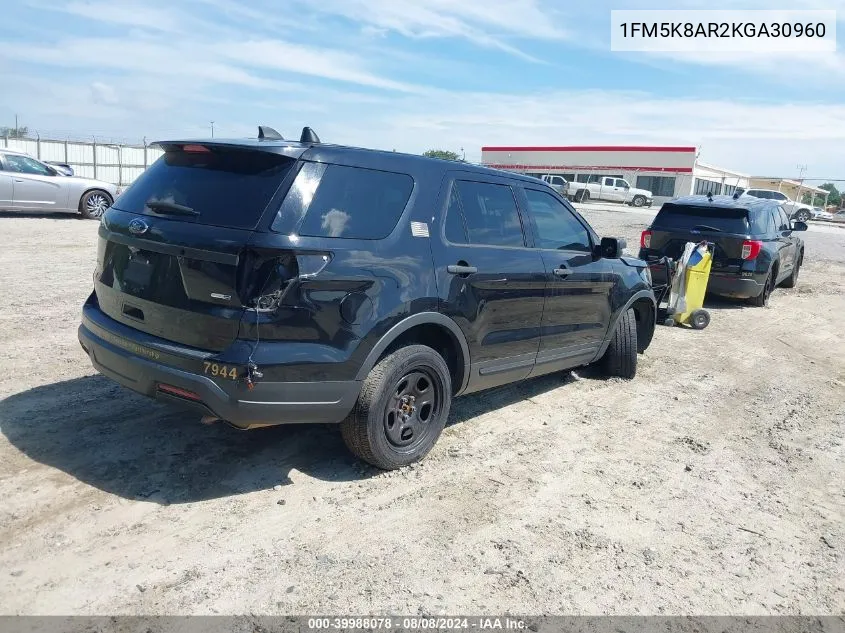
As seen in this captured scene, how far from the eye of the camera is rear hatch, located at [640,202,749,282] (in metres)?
10.1

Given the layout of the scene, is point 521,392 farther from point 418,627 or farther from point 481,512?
point 418,627

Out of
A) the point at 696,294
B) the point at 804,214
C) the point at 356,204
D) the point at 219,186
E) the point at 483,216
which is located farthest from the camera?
the point at 804,214

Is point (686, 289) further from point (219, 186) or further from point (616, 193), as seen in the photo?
point (616, 193)

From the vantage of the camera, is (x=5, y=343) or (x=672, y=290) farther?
(x=672, y=290)

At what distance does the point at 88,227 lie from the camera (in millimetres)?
15203

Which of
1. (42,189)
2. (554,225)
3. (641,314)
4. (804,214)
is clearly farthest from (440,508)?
(804,214)

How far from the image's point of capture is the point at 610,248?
5.69 metres

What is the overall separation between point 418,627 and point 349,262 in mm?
1777

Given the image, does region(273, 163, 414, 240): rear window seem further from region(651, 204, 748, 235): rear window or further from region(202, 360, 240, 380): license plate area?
region(651, 204, 748, 235): rear window

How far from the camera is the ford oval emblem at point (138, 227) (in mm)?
3723

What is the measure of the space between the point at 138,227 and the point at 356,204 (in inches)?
46.9

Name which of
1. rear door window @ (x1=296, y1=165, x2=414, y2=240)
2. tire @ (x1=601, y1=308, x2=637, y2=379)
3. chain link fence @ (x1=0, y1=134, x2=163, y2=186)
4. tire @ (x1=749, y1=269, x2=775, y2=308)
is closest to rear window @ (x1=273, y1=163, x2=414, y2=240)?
rear door window @ (x1=296, y1=165, x2=414, y2=240)

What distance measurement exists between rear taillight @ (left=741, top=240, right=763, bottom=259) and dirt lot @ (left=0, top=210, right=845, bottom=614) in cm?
459

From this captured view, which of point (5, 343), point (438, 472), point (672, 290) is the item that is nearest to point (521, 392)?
point (438, 472)
